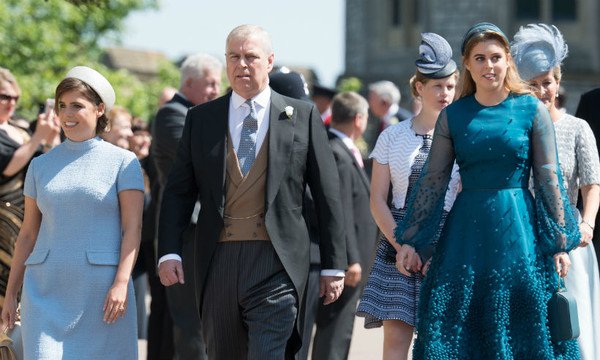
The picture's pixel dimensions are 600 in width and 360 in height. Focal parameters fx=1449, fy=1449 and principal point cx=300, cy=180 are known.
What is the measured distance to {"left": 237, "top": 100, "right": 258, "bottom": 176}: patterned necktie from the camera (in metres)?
7.21

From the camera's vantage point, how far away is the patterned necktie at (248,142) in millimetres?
7211

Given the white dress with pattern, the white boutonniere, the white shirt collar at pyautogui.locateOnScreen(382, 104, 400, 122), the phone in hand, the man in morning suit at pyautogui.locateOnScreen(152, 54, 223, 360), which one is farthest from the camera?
the white shirt collar at pyautogui.locateOnScreen(382, 104, 400, 122)

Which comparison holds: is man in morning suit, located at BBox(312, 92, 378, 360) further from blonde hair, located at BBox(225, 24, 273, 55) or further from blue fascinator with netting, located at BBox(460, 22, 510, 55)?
blue fascinator with netting, located at BBox(460, 22, 510, 55)

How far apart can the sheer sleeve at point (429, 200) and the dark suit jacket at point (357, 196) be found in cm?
226

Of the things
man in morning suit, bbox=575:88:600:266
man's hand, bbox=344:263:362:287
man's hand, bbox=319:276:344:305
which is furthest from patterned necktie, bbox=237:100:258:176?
man in morning suit, bbox=575:88:600:266

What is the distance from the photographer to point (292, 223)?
7.20 m

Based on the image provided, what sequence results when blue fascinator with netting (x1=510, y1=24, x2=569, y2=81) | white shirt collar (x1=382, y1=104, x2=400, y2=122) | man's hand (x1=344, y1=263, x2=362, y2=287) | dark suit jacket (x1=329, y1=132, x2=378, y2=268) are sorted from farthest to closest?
white shirt collar (x1=382, y1=104, x2=400, y2=122) → dark suit jacket (x1=329, y1=132, x2=378, y2=268) → man's hand (x1=344, y1=263, x2=362, y2=287) → blue fascinator with netting (x1=510, y1=24, x2=569, y2=81)

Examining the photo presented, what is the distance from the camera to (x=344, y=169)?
9.64 metres

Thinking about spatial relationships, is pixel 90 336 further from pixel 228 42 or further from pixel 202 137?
pixel 228 42

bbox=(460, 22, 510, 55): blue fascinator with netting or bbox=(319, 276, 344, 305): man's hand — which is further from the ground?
bbox=(460, 22, 510, 55): blue fascinator with netting

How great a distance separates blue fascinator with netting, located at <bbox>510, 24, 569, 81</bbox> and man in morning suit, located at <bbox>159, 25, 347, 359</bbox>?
129 cm

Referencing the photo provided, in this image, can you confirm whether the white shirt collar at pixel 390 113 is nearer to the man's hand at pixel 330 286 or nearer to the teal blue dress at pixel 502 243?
the man's hand at pixel 330 286

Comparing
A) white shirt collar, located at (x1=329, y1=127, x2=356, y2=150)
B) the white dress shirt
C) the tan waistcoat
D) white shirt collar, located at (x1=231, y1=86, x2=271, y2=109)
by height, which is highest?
white shirt collar, located at (x1=231, y1=86, x2=271, y2=109)

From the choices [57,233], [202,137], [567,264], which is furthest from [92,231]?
[567,264]
